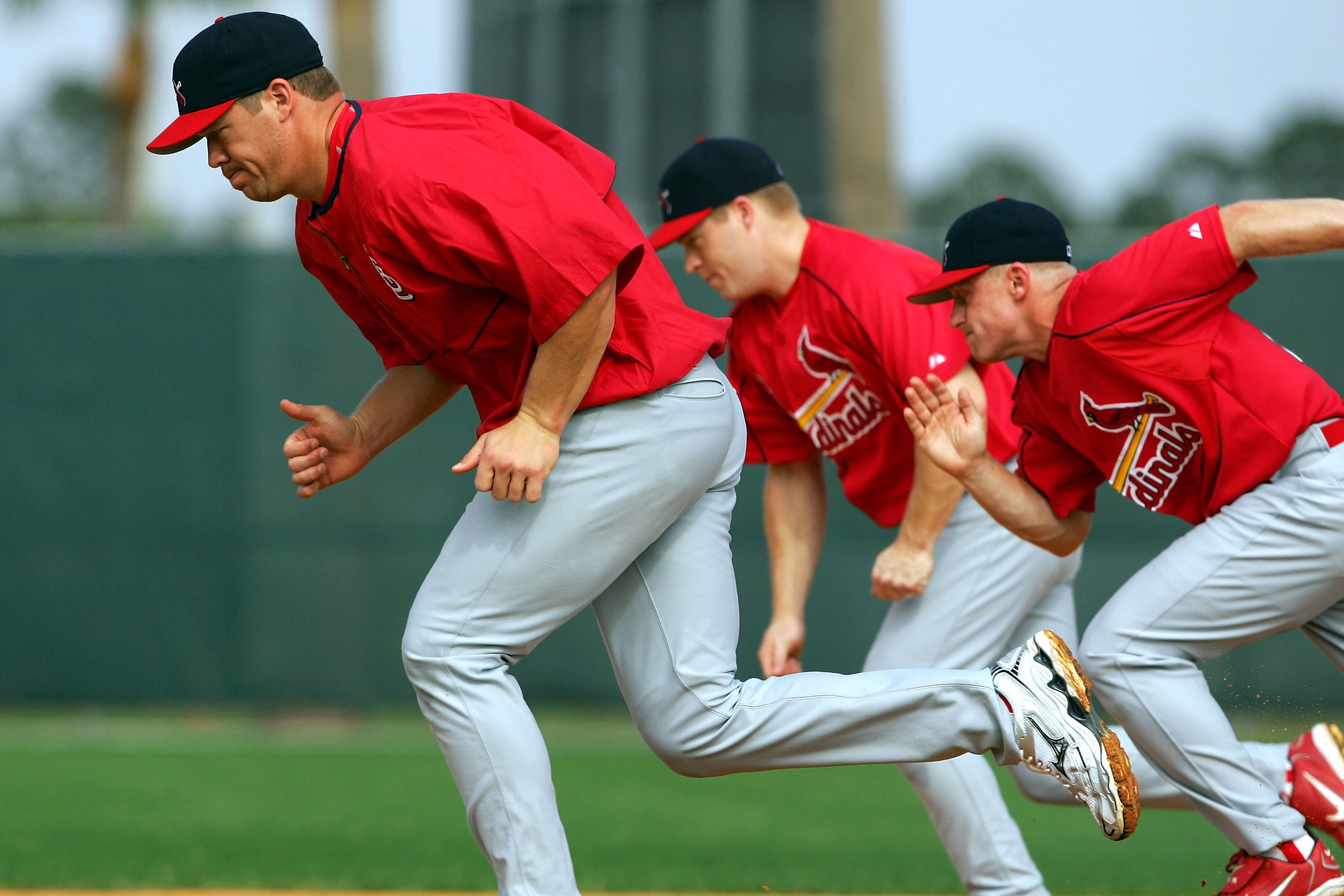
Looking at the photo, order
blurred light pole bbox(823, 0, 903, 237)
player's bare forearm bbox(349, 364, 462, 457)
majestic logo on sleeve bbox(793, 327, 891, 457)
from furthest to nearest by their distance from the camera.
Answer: blurred light pole bbox(823, 0, 903, 237), majestic logo on sleeve bbox(793, 327, 891, 457), player's bare forearm bbox(349, 364, 462, 457)

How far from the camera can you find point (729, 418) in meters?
3.08

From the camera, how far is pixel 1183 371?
10.0ft

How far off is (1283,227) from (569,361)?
152 centimetres

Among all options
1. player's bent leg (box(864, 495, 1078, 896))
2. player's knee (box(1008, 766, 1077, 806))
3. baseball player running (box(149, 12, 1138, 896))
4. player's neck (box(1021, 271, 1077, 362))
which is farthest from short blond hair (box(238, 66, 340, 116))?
player's knee (box(1008, 766, 1077, 806))

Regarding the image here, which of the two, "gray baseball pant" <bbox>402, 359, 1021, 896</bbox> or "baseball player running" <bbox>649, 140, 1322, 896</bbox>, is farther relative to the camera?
"baseball player running" <bbox>649, 140, 1322, 896</bbox>

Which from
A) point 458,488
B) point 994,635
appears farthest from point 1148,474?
point 458,488

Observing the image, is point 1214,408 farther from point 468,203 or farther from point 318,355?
point 318,355

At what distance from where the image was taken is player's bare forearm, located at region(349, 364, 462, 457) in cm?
338

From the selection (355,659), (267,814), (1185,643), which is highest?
(1185,643)

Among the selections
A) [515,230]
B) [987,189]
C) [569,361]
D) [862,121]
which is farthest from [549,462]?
[987,189]

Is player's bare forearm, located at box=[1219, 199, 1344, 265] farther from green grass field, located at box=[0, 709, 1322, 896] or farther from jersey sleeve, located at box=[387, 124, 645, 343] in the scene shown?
green grass field, located at box=[0, 709, 1322, 896]

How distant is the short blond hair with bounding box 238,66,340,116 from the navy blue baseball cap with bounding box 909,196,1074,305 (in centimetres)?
141

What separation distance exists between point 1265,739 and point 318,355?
5.85 m

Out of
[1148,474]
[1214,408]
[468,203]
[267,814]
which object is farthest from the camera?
[267,814]
